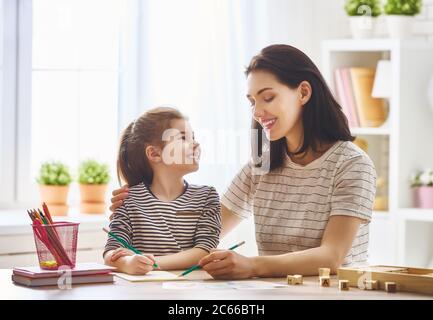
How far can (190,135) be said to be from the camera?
2324mm

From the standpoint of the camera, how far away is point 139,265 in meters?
2.05

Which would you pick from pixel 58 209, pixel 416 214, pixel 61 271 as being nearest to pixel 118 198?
pixel 61 271

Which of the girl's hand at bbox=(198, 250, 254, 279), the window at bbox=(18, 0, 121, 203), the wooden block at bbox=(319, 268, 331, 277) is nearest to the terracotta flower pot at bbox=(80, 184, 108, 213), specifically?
the window at bbox=(18, 0, 121, 203)

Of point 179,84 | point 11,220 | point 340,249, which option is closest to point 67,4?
point 179,84

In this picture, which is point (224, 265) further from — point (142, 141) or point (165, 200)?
point (142, 141)

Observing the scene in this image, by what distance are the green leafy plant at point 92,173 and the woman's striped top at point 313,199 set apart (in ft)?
4.58

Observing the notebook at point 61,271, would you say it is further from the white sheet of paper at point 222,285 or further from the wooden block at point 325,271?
the wooden block at point 325,271

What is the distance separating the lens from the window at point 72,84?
3.88 meters

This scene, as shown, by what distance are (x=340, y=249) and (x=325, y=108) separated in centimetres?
44

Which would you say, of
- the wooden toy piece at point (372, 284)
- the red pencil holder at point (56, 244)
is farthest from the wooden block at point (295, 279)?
the red pencil holder at point (56, 244)

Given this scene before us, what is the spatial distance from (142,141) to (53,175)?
1452mm

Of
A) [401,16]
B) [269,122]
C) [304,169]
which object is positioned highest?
[401,16]

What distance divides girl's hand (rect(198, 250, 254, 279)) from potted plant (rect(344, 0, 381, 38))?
2.24 m

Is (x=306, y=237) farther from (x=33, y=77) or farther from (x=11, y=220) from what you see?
(x=33, y=77)
